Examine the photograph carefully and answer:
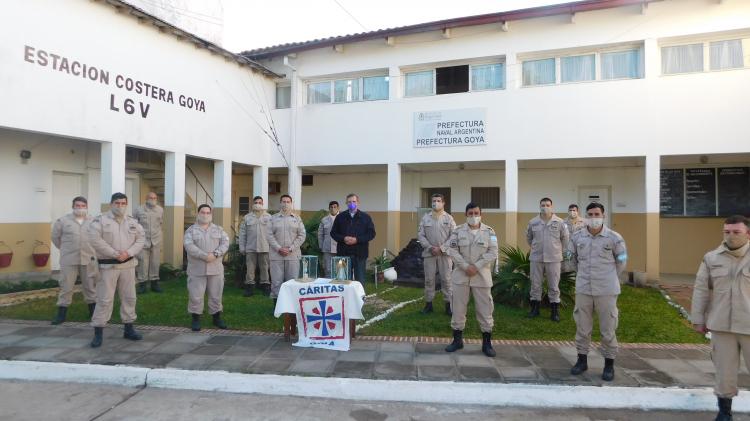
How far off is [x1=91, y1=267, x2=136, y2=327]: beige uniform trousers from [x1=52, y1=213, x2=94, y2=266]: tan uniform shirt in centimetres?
180

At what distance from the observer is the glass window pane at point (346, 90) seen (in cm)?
1328

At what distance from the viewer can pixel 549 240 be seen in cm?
739

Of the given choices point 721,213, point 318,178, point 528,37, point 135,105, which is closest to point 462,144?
point 528,37

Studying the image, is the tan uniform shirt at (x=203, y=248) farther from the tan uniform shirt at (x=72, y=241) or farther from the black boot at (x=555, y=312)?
the black boot at (x=555, y=312)

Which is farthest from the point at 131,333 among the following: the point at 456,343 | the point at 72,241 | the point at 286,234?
the point at 456,343

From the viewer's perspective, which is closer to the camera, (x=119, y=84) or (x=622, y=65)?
(x=119, y=84)

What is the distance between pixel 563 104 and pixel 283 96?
8157mm

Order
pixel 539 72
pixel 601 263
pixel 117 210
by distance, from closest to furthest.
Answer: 1. pixel 601 263
2. pixel 117 210
3. pixel 539 72

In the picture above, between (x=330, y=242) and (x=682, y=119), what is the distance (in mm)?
8308

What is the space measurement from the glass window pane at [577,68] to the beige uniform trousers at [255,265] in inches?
328

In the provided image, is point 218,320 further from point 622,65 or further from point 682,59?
point 682,59

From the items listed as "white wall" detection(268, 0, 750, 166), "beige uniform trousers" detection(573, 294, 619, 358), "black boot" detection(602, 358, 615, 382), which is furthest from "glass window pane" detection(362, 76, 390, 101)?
"black boot" detection(602, 358, 615, 382)

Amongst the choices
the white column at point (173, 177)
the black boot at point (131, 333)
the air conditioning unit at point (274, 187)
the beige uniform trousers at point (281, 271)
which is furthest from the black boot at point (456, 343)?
the air conditioning unit at point (274, 187)

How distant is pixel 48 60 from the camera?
8.17 meters
